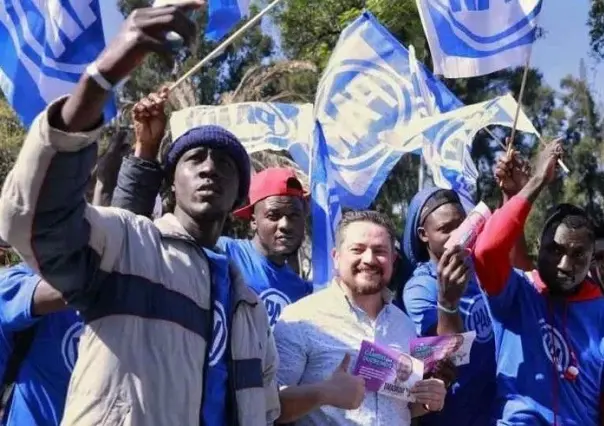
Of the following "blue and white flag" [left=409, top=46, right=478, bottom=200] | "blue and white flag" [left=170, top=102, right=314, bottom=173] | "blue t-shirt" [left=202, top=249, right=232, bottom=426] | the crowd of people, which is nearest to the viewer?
the crowd of people

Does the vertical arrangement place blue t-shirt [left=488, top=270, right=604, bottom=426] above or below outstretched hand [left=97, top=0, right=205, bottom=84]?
below

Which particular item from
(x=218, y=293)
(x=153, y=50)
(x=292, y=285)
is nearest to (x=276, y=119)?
(x=292, y=285)

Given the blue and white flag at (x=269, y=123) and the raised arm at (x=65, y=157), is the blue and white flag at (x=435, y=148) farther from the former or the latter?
the raised arm at (x=65, y=157)

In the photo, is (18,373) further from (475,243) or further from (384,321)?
(475,243)

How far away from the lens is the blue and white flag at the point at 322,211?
14.9 feet

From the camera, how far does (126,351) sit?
2.11 metres

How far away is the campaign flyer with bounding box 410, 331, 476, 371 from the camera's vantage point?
3.24 m

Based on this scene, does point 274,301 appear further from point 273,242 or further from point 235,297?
point 235,297

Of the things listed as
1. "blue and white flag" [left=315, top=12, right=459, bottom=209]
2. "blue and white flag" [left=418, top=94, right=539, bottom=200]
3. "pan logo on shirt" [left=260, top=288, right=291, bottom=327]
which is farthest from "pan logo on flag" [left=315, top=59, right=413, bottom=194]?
"pan logo on shirt" [left=260, top=288, right=291, bottom=327]

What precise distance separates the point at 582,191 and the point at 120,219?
27179mm

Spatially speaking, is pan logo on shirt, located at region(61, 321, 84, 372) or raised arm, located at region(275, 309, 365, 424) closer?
raised arm, located at region(275, 309, 365, 424)

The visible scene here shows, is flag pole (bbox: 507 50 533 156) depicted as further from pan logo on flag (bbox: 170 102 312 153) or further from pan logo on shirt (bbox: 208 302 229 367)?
pan logo on shirt (bbox: 208 302 229 367)

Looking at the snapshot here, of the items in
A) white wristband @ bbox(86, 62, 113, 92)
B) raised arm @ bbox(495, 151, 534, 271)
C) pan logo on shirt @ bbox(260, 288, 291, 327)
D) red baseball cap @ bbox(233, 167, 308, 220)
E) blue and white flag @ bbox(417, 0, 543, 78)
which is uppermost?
blue and white flag @ bbox(417, 0, 543, 78)

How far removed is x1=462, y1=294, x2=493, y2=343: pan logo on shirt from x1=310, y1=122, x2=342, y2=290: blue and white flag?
2.39ft
